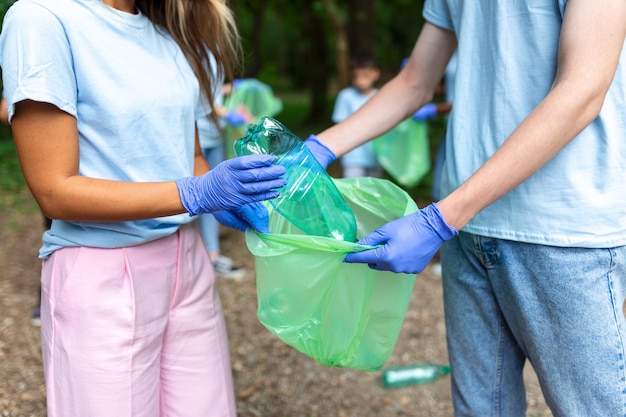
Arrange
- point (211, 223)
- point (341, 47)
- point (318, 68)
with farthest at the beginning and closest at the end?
point (318, 68), point (341, 47), point (211, 223)

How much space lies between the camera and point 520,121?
1.47m

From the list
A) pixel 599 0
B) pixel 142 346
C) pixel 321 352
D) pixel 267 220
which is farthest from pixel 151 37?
pixel 599 0

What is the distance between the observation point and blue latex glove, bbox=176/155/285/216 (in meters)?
1.36

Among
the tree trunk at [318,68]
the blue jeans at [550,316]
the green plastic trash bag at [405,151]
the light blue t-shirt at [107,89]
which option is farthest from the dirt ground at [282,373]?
the tree trunk at [318,68]

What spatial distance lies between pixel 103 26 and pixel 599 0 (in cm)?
107

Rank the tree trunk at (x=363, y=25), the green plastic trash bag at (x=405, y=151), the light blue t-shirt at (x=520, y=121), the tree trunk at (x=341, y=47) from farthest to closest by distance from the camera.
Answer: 1. the tree trunk at (x=363, y=25)
2. the tree trunk at (x=341, y=47)
3. the green plastic trash bag at (x=405, y=151)
4. the light blue t-shirt at (x=520, y=121)

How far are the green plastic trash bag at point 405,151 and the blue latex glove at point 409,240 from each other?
333 centimetres

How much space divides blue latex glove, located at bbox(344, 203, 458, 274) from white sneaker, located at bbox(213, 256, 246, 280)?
3180mm

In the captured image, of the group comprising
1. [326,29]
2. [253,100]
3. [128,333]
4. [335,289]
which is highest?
[335,289]

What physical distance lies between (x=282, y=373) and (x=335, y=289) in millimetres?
1737

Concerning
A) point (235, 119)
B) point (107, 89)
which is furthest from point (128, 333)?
point (235, 119)

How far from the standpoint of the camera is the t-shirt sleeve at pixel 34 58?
4.20ft

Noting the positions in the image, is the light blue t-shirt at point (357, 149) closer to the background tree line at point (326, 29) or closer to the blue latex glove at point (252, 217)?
the background tree line at point (326, 29)

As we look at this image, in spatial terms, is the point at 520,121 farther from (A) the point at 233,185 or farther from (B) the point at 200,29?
(B) the point at 200,29
